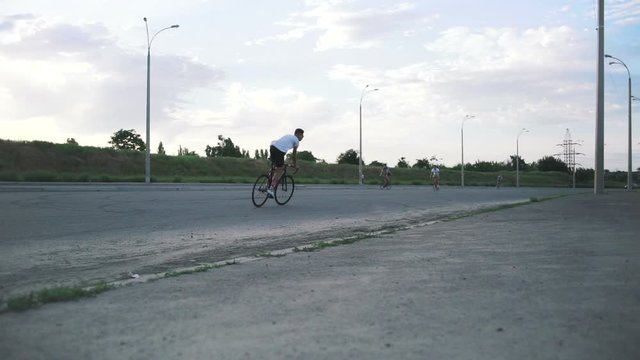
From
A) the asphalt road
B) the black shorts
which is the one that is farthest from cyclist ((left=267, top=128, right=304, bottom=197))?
the asphalt road

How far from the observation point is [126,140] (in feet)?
417

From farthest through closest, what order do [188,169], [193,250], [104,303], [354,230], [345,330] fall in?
1. [188,169]
2. [354,230]
3. [193,250]
4. [104,303]
5. [345,330]

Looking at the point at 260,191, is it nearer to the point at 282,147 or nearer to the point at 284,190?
the point at 284,190

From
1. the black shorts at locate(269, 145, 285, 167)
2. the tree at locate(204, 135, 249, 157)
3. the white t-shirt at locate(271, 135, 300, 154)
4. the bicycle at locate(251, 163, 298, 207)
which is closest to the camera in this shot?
the white t-shirt at locate(271, 135, 300, 154)

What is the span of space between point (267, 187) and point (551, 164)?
17097cm

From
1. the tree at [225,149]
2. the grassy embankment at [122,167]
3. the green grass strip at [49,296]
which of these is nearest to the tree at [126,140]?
the tree at [225,149]

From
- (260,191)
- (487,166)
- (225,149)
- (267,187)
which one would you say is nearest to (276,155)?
(267,187)

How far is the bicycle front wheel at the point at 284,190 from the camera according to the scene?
1516 centimetres

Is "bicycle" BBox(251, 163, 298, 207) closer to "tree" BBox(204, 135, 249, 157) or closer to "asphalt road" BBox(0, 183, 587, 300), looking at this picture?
"asphalt road" BBox(0, 183, 587, 300)

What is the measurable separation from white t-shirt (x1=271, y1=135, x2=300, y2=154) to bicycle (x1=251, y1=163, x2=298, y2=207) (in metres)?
0.71

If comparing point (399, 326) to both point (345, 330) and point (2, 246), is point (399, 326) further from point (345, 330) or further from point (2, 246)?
point (2, 246)

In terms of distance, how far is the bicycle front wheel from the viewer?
49.7 ft

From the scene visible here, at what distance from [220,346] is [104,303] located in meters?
1.33

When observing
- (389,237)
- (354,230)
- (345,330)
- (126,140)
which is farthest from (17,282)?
(126,140)
